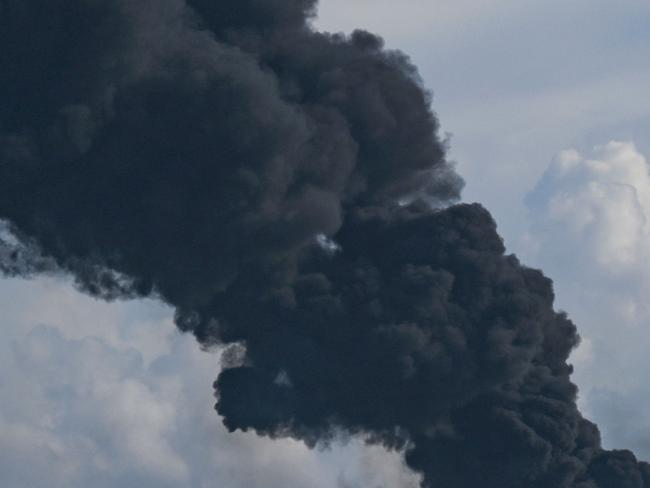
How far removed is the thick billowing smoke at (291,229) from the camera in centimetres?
9781

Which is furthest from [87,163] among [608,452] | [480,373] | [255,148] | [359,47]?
[608,452]

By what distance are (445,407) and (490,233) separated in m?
11.3

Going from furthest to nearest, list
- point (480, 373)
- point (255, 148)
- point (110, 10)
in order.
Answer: point (480, 373) → point (255, 148) → point (110, 10)

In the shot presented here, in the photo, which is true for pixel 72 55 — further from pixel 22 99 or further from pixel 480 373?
pixel 480 373

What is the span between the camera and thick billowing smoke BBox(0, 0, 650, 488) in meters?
97.8

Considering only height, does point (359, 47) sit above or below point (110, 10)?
above

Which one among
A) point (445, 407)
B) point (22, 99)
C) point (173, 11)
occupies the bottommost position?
point (445, 407)

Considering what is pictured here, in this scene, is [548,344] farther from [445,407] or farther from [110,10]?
[110,10]

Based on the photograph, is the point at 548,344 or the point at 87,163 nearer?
the point at 87,163

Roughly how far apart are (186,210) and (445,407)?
20.5 meters

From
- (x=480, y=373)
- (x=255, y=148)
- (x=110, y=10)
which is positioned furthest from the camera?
(x=480, y=373)

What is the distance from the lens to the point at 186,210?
340 feet

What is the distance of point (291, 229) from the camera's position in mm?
104438

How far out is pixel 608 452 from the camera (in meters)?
116
